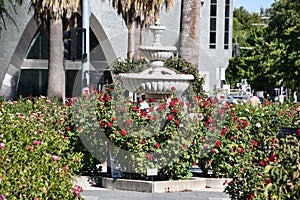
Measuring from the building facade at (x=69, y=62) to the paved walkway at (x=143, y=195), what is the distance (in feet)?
98.8

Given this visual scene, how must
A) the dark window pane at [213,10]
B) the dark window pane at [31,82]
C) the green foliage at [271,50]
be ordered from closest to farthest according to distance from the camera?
1. the green foliage at [271,50]
2. the dark window pane at [31,82]
3. the dark window pane at [213,10]

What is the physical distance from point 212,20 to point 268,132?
43574 millimetres

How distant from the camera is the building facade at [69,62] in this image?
45.4m

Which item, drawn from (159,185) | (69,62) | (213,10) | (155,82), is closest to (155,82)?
(155,82)

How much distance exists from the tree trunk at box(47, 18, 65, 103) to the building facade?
17.4 meters

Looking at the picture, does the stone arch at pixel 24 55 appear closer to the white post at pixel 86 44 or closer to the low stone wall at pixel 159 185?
the white post at pixel 86 44

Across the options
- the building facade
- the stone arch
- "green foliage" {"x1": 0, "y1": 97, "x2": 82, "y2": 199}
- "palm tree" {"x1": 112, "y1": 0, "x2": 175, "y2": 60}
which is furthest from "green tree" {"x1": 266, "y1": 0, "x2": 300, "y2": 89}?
"green foliage" {"x1": 0, "y1": 97, "x2": 82, "y2": 199}

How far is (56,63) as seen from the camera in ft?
81.8

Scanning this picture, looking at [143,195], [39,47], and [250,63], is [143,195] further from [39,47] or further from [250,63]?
[250,63]

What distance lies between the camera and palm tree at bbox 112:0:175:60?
32.2 m

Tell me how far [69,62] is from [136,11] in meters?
16.1

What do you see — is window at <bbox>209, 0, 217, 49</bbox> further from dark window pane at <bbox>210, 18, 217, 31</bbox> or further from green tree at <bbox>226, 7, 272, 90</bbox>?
green tree at <bbox>226, 7, 272, 90</bbox>

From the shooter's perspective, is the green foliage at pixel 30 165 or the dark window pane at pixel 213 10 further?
the dark window pane at pixel 213 10

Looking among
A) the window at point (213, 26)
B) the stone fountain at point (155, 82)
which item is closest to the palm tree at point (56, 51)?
the stone fountain at point (155, 82)
